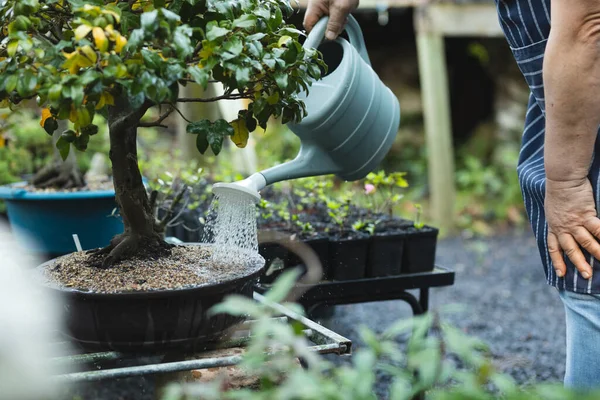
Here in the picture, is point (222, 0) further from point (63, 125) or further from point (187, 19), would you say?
point (63, 125)

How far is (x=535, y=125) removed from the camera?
1.61 m

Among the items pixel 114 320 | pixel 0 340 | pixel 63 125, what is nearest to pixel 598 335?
pixel 114 320

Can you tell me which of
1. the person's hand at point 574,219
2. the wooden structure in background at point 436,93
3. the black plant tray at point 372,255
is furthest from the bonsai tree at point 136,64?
the wooden structure in background at point 436,93

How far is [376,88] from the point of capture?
5.88ft

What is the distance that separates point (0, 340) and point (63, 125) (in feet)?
5.71

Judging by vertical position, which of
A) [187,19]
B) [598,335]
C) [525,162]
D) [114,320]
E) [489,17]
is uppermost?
[489,17]

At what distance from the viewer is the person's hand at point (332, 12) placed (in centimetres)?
179

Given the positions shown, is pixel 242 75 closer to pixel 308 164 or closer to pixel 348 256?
pixel 308 164

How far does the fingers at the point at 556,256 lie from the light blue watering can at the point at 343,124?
0.50 m

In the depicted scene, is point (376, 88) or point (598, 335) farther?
point (376, 88)

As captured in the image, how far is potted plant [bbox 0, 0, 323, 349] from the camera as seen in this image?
1.19 m

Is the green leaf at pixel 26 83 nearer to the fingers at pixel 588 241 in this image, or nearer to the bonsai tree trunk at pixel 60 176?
the fingers at pixel 588 241

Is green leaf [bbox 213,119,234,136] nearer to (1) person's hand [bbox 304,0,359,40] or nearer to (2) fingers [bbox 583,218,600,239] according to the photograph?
(1) person's hand [bbox 304,0,359,40]

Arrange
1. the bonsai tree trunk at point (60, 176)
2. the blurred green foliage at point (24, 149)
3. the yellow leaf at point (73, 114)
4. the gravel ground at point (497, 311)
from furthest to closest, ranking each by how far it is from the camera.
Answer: the blurred green foliage at point (24, 149)
the gravel ground at point (497, 311)
the bonsai tree trunk at point (60, 176)
the yellow leaf at point (73, 114)
